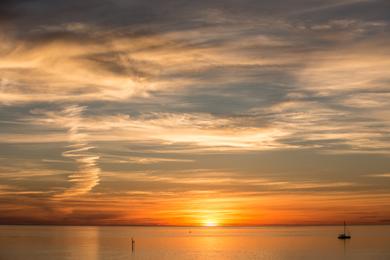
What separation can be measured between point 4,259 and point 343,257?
88.4 m

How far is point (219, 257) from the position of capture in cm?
15538

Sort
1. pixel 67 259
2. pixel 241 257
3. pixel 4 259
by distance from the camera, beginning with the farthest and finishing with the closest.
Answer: pixel 241 257 < pixel 67 259 < pixel 4 259

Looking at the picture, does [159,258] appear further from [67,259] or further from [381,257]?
[381,257]

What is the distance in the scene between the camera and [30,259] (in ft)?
459

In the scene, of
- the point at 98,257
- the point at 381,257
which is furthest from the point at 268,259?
the point at 98,257

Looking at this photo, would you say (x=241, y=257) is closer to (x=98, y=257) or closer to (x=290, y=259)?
(x=290, y=259)

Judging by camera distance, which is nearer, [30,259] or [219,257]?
[30,259]

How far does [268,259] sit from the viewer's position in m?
146

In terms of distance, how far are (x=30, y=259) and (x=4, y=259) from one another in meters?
7.70

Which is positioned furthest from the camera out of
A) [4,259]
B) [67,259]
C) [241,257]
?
[241,257]

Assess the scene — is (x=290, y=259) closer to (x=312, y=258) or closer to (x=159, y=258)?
→ (x=312, y=258)

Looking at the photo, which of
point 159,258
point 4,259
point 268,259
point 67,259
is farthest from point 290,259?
point 4,259

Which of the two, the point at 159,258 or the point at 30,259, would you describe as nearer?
the point at 30,259

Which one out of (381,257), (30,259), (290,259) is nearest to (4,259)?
(30,259)
